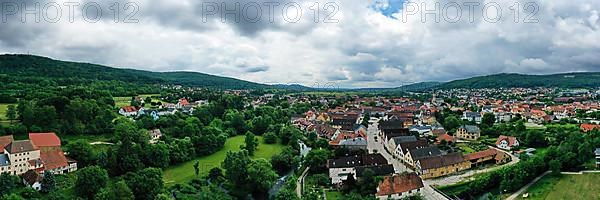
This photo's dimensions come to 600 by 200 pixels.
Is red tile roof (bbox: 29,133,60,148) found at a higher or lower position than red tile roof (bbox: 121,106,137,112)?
lower

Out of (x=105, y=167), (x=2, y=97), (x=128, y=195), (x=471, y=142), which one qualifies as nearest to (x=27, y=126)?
(x=105, y=167)

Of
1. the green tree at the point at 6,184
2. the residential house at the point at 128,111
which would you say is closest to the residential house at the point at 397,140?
the green tree at the point at 6,184

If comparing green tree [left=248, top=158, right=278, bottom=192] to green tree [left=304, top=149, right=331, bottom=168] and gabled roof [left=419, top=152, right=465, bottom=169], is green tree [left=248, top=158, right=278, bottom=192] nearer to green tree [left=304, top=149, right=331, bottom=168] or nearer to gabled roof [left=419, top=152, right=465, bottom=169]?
green tree [left=304, top=149, right=331, bottom=168]

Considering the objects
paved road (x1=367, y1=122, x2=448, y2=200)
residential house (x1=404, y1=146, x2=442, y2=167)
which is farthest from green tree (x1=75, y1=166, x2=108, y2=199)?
residential house (x1=404, y1=146, x2=442, y2=167)

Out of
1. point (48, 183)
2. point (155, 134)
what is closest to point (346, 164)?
point (48, 183)

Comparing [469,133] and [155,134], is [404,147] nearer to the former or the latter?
[469,133]

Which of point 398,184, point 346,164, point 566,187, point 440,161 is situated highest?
point 440,161

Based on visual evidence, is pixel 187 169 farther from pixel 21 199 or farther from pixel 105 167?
pixel 21 199
